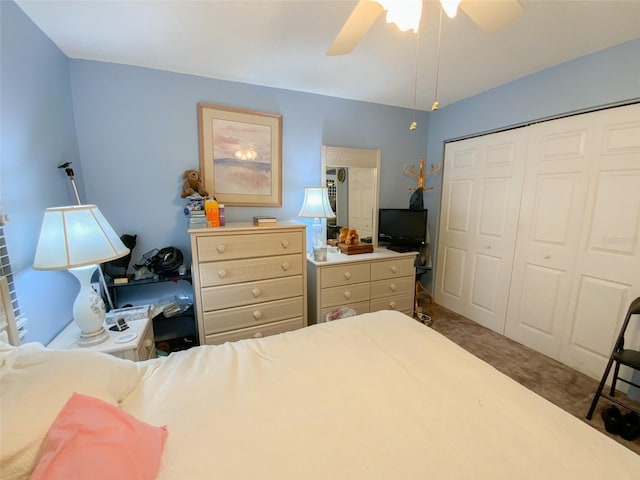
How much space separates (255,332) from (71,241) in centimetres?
134

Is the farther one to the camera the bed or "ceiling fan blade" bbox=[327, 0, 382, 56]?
"ceiling fan blade" bbox=[327, 0, 382, 56]

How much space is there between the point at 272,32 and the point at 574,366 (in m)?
3.29

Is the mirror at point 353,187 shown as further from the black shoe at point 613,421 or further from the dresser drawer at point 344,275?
the black shoe at point 613,421

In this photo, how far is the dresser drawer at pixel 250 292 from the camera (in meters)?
1.97

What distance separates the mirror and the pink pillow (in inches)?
88.8

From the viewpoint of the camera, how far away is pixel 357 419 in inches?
35.1

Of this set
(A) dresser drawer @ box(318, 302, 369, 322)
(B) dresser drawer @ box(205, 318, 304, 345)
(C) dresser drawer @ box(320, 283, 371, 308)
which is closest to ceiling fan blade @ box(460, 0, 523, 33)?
(C) dresser drawer @ box(320, 283, 371, 308)

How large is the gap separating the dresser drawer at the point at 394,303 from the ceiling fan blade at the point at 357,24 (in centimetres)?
204

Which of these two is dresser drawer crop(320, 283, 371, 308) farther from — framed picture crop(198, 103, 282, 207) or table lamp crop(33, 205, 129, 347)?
table lamp crop(33, 205, 129, 347)

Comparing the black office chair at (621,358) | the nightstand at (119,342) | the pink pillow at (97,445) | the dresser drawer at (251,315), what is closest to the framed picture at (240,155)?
the dresser drawer at (251,315)

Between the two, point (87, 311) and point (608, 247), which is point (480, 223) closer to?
point (608, 247)

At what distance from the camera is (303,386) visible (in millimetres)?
1035

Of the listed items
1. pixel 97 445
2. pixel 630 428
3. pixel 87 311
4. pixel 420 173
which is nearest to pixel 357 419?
pixel 97 445

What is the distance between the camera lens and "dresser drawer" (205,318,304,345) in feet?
6.63
